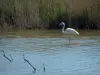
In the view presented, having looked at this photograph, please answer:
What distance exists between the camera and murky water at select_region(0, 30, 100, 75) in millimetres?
11560

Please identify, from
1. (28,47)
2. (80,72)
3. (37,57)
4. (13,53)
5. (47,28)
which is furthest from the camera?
(47,28)

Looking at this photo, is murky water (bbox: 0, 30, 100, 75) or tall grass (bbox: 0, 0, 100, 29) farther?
tall grass (bbox: 0, 0, 100, 29)

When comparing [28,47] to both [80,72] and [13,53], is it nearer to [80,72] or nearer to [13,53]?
[13,53]

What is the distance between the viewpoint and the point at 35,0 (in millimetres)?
28203

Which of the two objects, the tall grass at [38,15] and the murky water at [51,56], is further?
the tall grass at [38,15]

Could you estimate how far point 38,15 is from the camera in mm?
27500

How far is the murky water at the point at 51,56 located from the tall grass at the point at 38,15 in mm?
4855

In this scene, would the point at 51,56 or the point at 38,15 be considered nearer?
the point at 51,56

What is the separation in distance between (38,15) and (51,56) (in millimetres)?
13282

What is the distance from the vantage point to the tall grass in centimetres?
2689

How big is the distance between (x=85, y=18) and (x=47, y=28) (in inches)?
105

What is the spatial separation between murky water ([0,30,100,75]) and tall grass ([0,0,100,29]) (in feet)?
15.9

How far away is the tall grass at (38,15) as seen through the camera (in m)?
26.9

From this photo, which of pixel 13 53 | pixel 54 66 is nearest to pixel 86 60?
pixel 54 66
